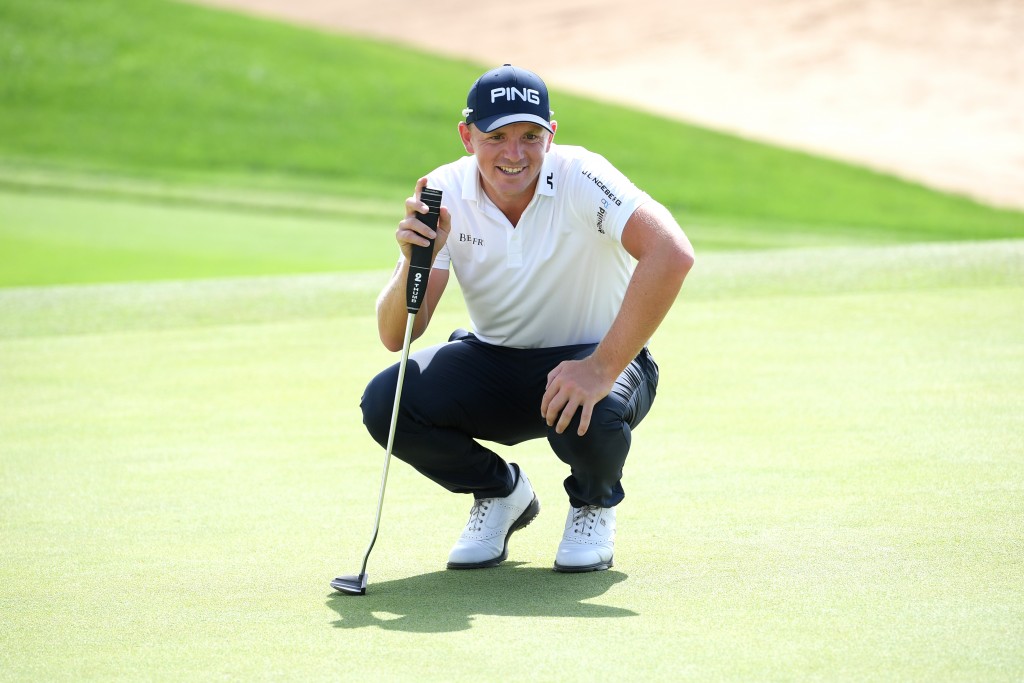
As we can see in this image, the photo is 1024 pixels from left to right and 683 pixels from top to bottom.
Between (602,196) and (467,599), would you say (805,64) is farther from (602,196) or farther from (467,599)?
(467,599)

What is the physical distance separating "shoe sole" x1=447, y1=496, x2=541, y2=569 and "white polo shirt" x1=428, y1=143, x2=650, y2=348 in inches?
17.0

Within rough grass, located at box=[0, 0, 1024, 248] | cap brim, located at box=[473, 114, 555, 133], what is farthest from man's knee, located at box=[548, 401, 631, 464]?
rough grass, located at box=[0, 0, 1024, 248]

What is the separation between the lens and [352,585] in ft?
10.5

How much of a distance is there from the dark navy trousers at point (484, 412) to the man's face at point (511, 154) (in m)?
0.46

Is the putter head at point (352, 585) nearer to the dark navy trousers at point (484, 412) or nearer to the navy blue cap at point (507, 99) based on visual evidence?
the dark navy trousers at point (484, 412)

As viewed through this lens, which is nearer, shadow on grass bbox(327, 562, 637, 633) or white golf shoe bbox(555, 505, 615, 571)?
shadow on grass bbox(327, 562, 637, 633)

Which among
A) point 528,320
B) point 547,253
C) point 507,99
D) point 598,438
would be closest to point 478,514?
point 598,438

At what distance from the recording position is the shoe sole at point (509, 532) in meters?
3.46

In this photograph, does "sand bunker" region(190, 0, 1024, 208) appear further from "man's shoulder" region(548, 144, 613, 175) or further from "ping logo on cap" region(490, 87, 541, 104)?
"ping logo on cap" region(490, 87, 541, 104)

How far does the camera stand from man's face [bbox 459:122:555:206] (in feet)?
11.6

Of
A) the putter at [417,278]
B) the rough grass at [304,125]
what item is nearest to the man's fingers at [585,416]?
the putter at [417,278]

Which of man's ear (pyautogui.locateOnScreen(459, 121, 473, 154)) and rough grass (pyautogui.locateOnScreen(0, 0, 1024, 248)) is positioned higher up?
rough grass (pyautogui.locateOnScreen(0, 0, 1024, 248))

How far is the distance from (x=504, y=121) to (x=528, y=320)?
572 mm

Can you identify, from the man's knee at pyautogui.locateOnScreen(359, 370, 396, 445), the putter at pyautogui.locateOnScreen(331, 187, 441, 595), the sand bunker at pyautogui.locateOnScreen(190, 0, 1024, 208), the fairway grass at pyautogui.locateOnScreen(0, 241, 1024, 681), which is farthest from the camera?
the sand bunker at pyautogui.locateOnScreen(190, 0, 1024, 208)
